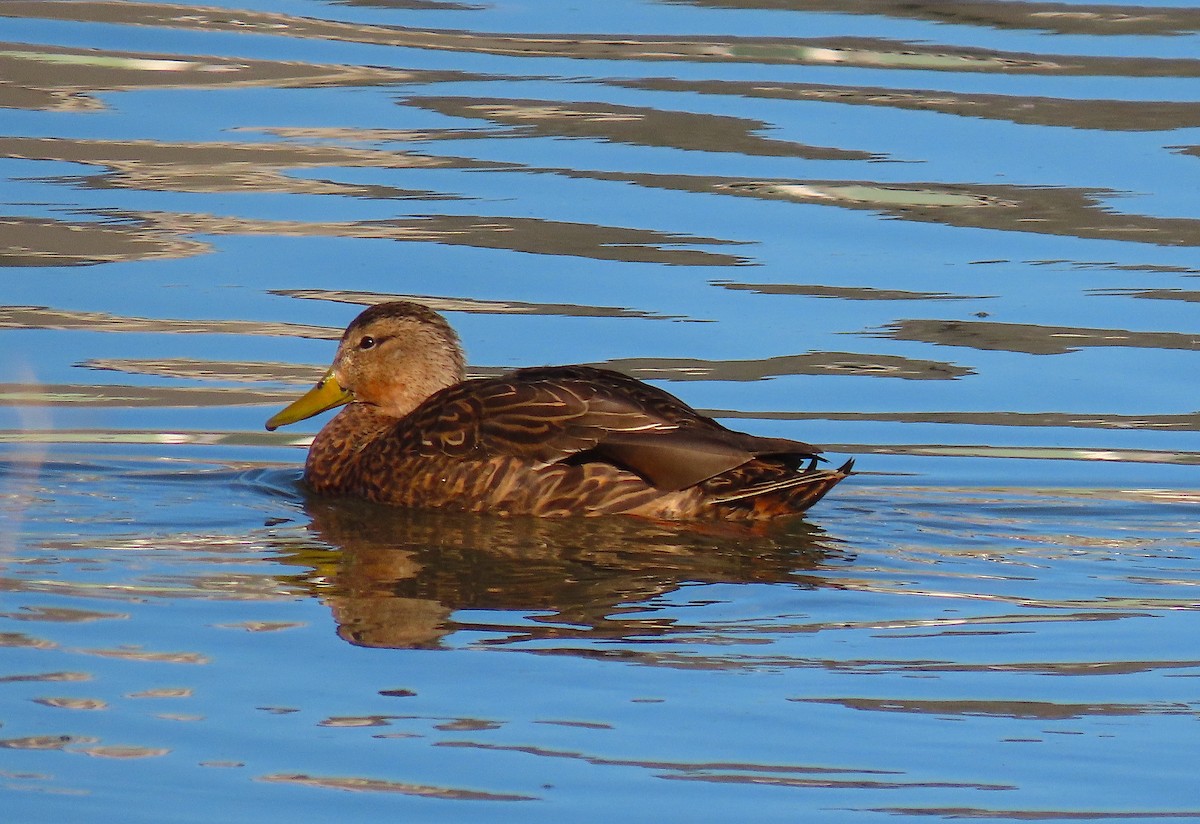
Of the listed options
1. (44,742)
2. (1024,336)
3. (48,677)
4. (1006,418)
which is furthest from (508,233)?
(44,742)

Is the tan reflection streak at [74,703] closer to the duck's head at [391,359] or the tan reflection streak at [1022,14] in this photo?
the duck's head at [391,359]

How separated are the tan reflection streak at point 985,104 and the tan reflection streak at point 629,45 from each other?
61cm

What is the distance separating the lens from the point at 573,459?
8.54 metres

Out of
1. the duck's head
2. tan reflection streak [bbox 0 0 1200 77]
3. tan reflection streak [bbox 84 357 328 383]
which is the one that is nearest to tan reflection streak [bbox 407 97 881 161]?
tan reflection streak [bbox 0 0 1200 77]

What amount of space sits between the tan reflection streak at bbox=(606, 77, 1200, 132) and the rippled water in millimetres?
46

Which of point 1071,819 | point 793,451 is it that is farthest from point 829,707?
point 793,451

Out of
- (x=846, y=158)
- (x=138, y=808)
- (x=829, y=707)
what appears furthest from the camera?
(x=846, y=158)

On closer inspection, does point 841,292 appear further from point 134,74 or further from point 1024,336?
point 134,74

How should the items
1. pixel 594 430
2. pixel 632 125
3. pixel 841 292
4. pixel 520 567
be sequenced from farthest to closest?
1. pixel 632 125
2. pixel 841 292
3. pixel 594 430
4. pixel 520 567

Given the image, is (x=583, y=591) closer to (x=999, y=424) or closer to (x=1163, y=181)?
(x=999, y=424)

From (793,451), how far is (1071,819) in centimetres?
295

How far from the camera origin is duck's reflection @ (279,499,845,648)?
6.93 m

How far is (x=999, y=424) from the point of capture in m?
9.72

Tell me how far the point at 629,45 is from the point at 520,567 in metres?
8.69
